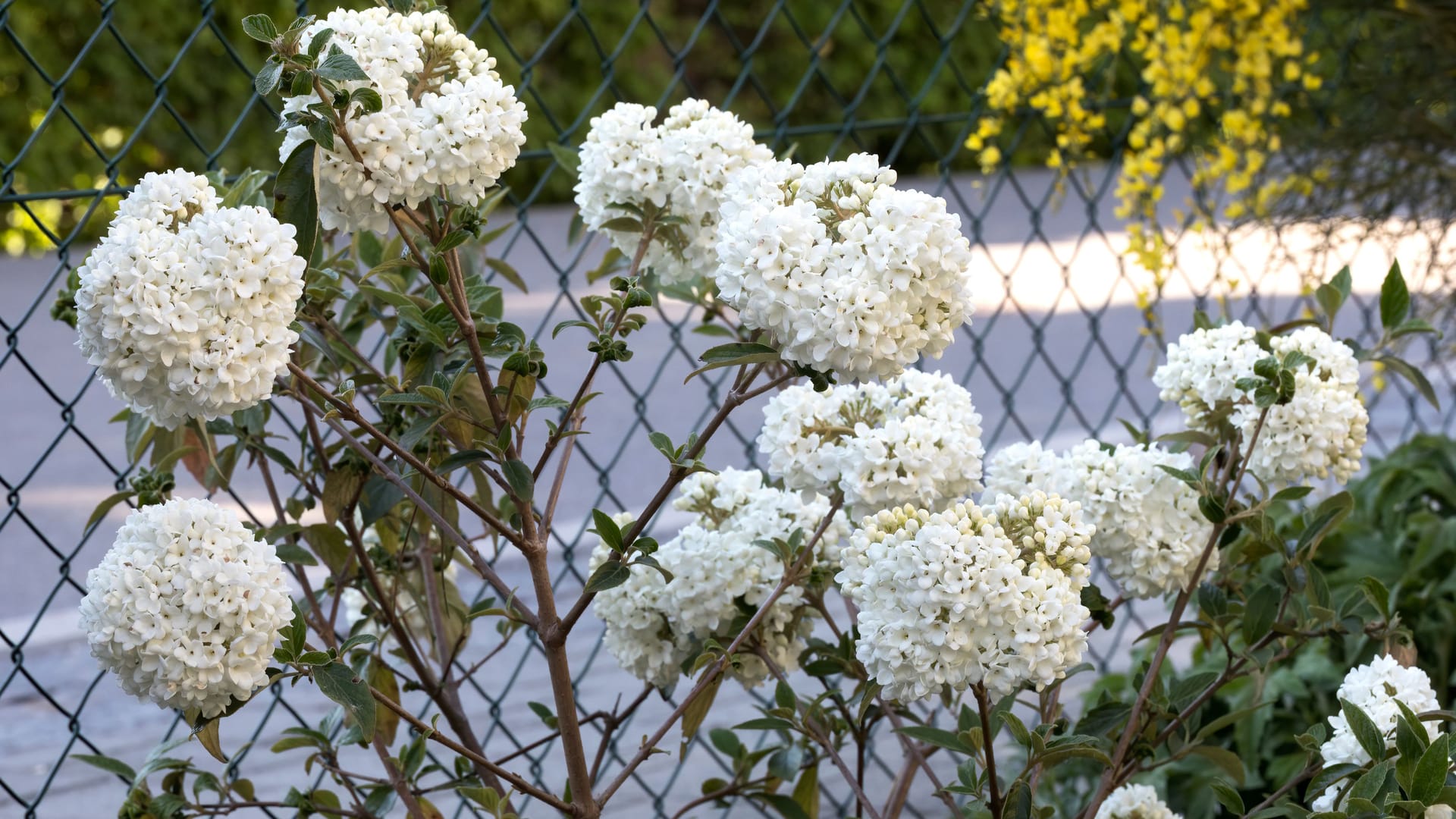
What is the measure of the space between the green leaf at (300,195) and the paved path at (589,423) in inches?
18.7

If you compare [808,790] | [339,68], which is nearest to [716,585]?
[808,790]

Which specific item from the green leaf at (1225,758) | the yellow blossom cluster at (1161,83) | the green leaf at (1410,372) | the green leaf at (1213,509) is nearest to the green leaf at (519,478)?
the green leaf at (1213,509)

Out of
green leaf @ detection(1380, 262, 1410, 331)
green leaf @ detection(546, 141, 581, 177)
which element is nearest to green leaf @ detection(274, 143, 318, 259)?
green leaf @ detection(546, 141, 581, 177)

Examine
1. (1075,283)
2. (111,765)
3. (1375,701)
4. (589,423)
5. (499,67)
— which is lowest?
(1375,701)

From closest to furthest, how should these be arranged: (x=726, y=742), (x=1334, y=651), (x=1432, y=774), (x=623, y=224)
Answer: (x=1432, y=774), (x=623, y=224), (x=726, y=742), (x=1334, y=651)

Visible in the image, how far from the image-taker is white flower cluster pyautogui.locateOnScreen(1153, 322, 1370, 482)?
1.13 metres

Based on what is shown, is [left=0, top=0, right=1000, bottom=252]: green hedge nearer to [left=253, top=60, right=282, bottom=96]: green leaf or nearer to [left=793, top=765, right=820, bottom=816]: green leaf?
[left=793, top=765, right=820, bottom=816]: green leaf

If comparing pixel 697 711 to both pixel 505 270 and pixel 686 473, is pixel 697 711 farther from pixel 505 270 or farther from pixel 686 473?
pixel 505 270

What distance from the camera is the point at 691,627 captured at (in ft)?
3.88

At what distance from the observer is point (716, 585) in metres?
1.16

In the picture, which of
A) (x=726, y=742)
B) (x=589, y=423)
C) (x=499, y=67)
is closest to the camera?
(x=726, y=742)

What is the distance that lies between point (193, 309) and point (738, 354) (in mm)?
329

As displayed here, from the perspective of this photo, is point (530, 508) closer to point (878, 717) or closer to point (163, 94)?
point (878, 717)

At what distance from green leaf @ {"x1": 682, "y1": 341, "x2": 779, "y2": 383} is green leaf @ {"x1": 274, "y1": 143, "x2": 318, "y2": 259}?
260 mm
